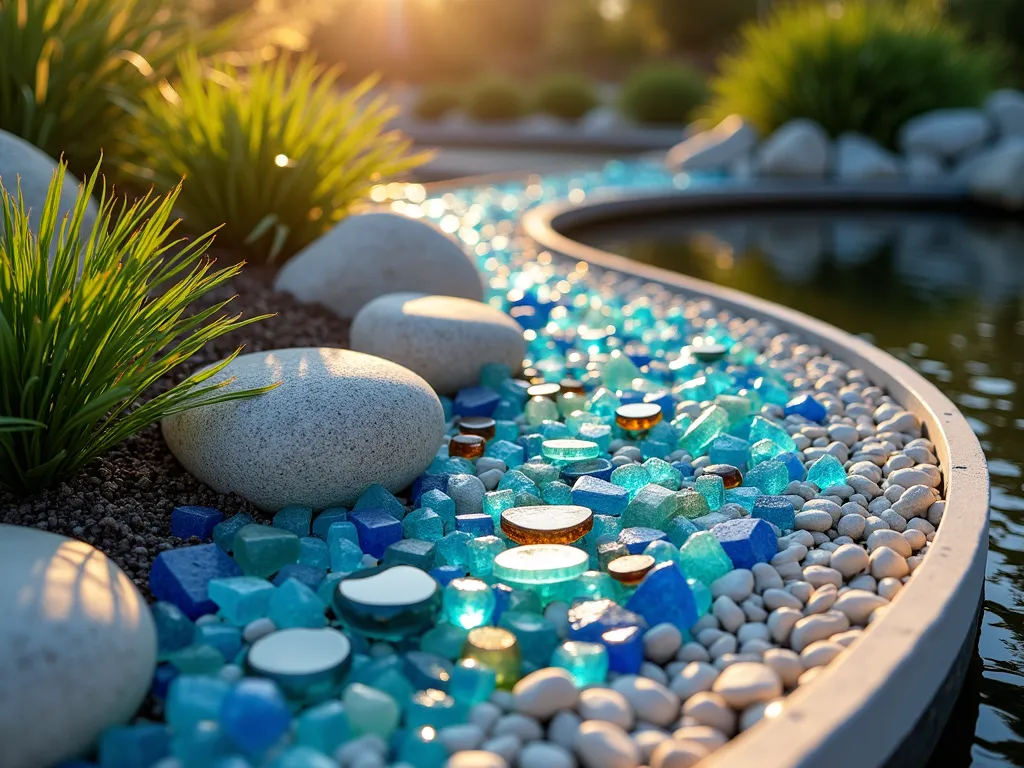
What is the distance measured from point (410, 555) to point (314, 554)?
0.25 m

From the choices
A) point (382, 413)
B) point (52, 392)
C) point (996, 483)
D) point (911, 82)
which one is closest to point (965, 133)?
point (911, 82)

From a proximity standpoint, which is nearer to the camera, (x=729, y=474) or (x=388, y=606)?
(x=388, y=606)

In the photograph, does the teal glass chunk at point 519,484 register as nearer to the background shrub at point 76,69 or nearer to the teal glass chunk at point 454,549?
the teal glass chunk at point 454,549

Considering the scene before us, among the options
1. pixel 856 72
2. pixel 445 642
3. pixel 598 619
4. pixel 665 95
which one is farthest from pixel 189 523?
pixel 665 95

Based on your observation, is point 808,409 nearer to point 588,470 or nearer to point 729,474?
point 729,474

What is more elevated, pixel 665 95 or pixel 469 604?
pixel 665 95

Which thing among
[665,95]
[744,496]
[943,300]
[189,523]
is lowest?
[943,300]

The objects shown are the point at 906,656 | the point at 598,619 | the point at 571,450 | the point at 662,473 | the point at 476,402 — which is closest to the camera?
the point at 906,656

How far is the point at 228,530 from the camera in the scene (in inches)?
98.7

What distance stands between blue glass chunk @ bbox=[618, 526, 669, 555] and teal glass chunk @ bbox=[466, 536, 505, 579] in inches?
11.9

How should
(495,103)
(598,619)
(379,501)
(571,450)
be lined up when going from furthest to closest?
1. (495,103)
2. (571,450)
3. (379,501)
4. (598,619)

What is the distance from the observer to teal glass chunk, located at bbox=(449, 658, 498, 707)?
74.7 inches

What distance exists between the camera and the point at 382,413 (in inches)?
106

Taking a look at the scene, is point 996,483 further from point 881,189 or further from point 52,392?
point 881,189
